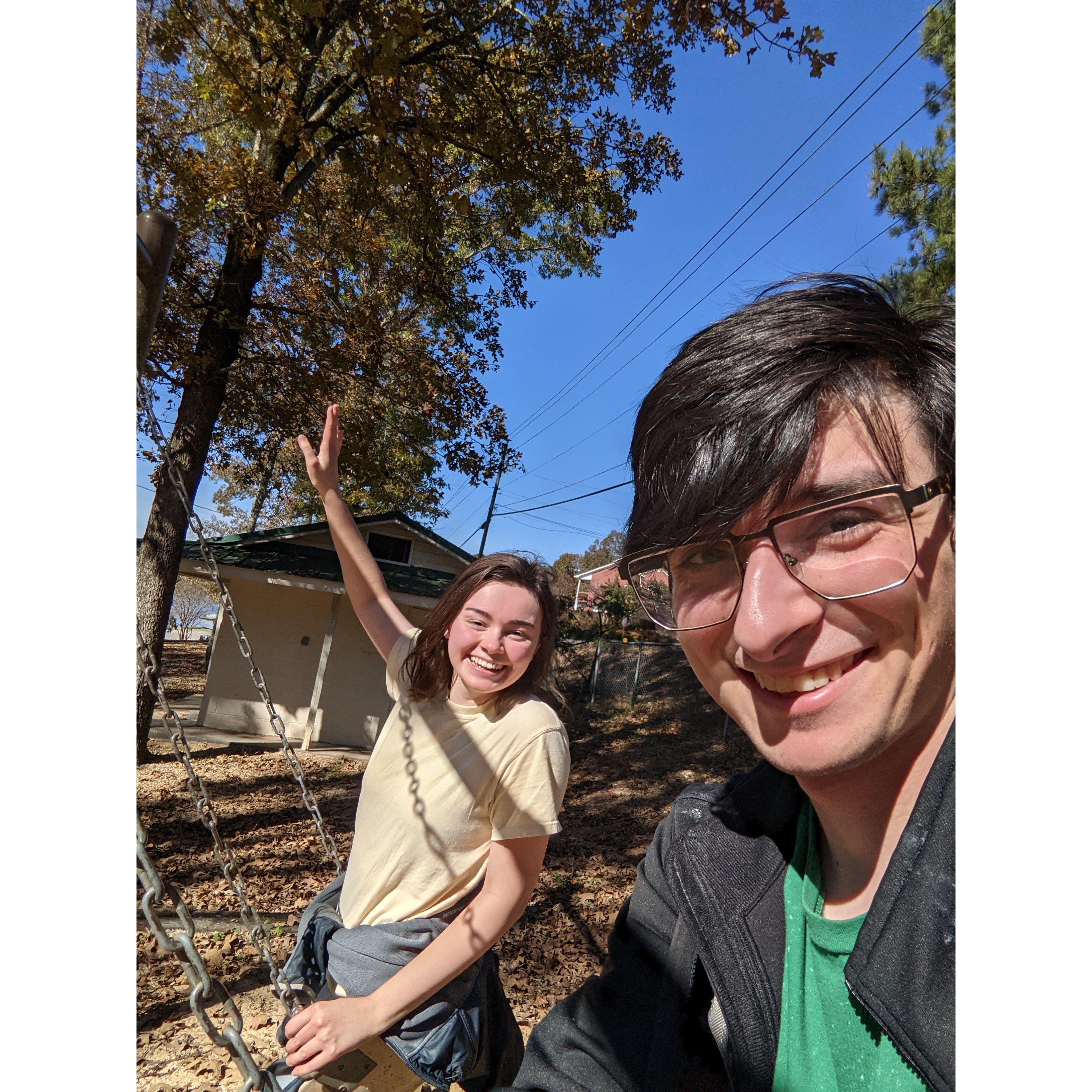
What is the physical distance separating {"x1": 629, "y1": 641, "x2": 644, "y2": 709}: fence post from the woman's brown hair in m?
11.9

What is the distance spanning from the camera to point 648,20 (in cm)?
418

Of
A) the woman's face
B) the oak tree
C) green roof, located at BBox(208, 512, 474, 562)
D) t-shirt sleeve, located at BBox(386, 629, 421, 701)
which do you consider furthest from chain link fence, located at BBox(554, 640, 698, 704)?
the woman's face

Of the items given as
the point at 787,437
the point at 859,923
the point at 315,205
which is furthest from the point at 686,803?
the point at 315,205

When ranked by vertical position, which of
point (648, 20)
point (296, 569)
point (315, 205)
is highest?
point (315, 205)

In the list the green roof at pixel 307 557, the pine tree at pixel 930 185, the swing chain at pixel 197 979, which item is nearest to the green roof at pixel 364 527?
the green roof at pixel 307 557

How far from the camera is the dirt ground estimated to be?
10.6 feet

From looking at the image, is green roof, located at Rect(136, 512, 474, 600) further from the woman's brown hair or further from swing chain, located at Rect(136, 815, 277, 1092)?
swing chain, located at Rect(136, 815, 277, 1092)

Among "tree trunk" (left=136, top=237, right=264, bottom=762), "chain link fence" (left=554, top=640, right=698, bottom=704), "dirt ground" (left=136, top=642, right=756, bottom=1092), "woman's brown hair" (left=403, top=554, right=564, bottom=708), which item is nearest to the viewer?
"woman's brown hair" (left=403, top=554, right=564, bottom=708)

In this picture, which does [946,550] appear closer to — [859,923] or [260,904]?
[859,923]

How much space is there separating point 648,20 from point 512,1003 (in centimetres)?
591

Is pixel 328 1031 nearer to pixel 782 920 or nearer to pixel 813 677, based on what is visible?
pixel 782 920

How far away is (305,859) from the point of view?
5.69 meters

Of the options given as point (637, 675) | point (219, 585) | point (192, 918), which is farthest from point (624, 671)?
point (192, 918)

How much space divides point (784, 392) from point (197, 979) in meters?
1.13
